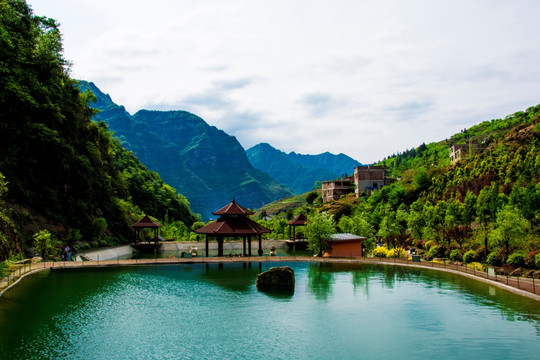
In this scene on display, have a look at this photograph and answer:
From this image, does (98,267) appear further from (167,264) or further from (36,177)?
(36,177)

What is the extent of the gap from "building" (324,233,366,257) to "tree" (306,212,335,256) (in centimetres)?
59

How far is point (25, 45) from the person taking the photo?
51.3 metres

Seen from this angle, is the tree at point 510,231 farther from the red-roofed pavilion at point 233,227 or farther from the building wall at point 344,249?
the red-roofed pavilion at point 233,227

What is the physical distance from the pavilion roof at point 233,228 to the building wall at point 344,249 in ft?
24.0

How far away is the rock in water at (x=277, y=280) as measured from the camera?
2952 cm

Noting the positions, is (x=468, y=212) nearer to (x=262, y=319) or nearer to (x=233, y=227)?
(x=233, y=227)

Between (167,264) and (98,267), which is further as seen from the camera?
(167,264)

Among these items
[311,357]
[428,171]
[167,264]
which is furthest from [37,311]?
[428,171]

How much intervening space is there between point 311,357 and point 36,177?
134ft

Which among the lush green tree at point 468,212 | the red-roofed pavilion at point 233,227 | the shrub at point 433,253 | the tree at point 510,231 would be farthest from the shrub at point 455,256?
the red-roofed pavilion at point 233,227

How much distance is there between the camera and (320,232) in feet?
147

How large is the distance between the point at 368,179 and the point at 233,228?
2495 inches

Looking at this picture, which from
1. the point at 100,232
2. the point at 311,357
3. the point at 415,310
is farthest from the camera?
the point at 100,232

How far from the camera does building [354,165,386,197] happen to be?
3969 inches
